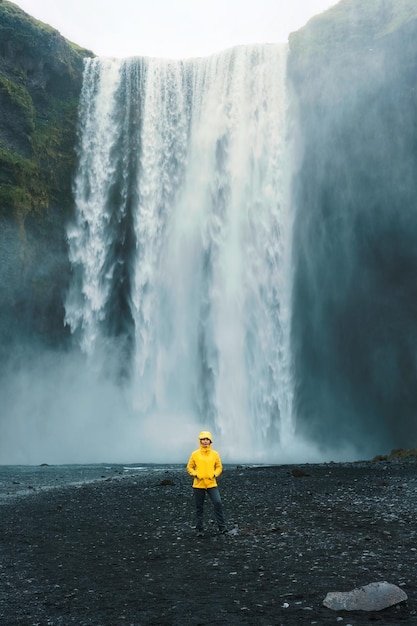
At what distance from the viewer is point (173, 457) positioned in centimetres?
3603

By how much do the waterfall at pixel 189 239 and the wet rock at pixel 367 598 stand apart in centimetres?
3190

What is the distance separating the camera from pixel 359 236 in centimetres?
4166

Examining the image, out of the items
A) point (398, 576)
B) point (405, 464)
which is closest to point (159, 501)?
point (398, 576)

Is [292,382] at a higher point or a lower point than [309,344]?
lower

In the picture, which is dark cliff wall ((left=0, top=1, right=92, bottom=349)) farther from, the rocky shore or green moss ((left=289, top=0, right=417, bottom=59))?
the rocky shore

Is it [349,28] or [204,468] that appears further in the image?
[349,28]

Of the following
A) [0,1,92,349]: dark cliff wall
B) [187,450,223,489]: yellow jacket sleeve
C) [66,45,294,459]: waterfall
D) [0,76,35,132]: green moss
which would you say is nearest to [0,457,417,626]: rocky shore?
[187,450,223,489]: yellow jacket sleeve

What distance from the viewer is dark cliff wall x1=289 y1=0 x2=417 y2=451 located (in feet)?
132

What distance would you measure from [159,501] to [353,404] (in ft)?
95.2

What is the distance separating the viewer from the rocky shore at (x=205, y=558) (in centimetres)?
621

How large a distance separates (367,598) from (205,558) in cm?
304

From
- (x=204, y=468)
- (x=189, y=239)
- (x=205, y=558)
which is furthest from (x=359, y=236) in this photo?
(x=205, y=558)

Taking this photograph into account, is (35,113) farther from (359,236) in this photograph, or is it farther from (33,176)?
(359,236)

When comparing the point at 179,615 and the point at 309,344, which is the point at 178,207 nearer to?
the point at 309,344
